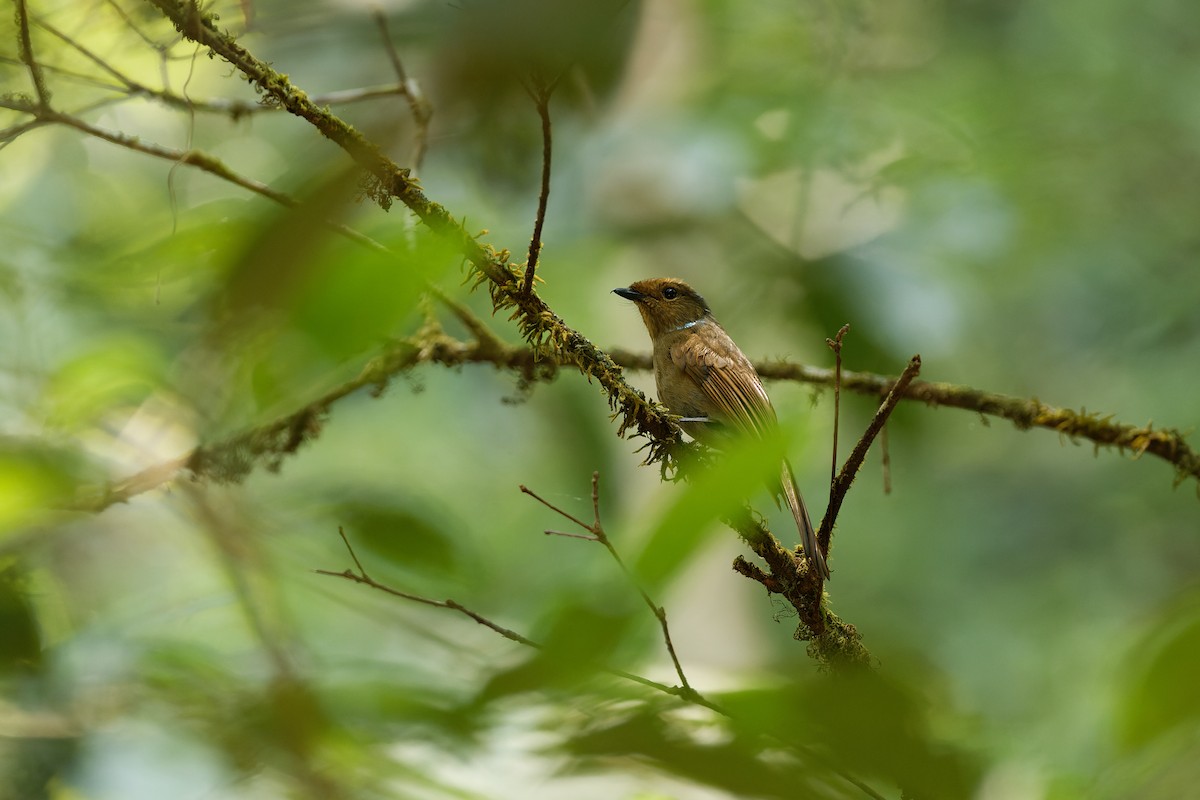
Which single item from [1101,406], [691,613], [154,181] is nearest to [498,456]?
[691,613]

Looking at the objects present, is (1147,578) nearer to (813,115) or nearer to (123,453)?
(813,115)

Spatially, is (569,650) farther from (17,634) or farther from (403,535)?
(17,634)

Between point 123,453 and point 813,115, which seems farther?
point 813,115

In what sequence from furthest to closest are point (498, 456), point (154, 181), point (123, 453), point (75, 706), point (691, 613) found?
point (498, 456) < point (691, 613) < point (154, 181) < point (123, 453) < point (75, 706)

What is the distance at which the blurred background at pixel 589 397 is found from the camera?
93 centimetres

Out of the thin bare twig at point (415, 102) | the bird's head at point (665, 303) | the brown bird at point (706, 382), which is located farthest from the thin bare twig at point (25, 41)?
the bird's head at point (665, 303)

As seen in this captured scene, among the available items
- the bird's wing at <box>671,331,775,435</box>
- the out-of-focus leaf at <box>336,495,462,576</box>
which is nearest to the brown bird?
the bird's wing at <box>671,331,775,435</box>

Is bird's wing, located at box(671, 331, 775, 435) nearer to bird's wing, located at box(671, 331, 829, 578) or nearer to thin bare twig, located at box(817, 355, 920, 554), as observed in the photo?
bird's wing, located at box(671, 331, 829, 578)

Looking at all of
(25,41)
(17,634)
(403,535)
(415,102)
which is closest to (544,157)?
(415,102)

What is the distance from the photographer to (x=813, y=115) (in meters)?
5.20

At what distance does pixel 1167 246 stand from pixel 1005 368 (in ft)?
4.28

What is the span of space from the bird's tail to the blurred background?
12 cm

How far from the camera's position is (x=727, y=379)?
128 inches

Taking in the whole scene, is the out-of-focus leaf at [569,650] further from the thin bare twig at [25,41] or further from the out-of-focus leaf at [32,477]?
the thin bare twig at [25,41]
